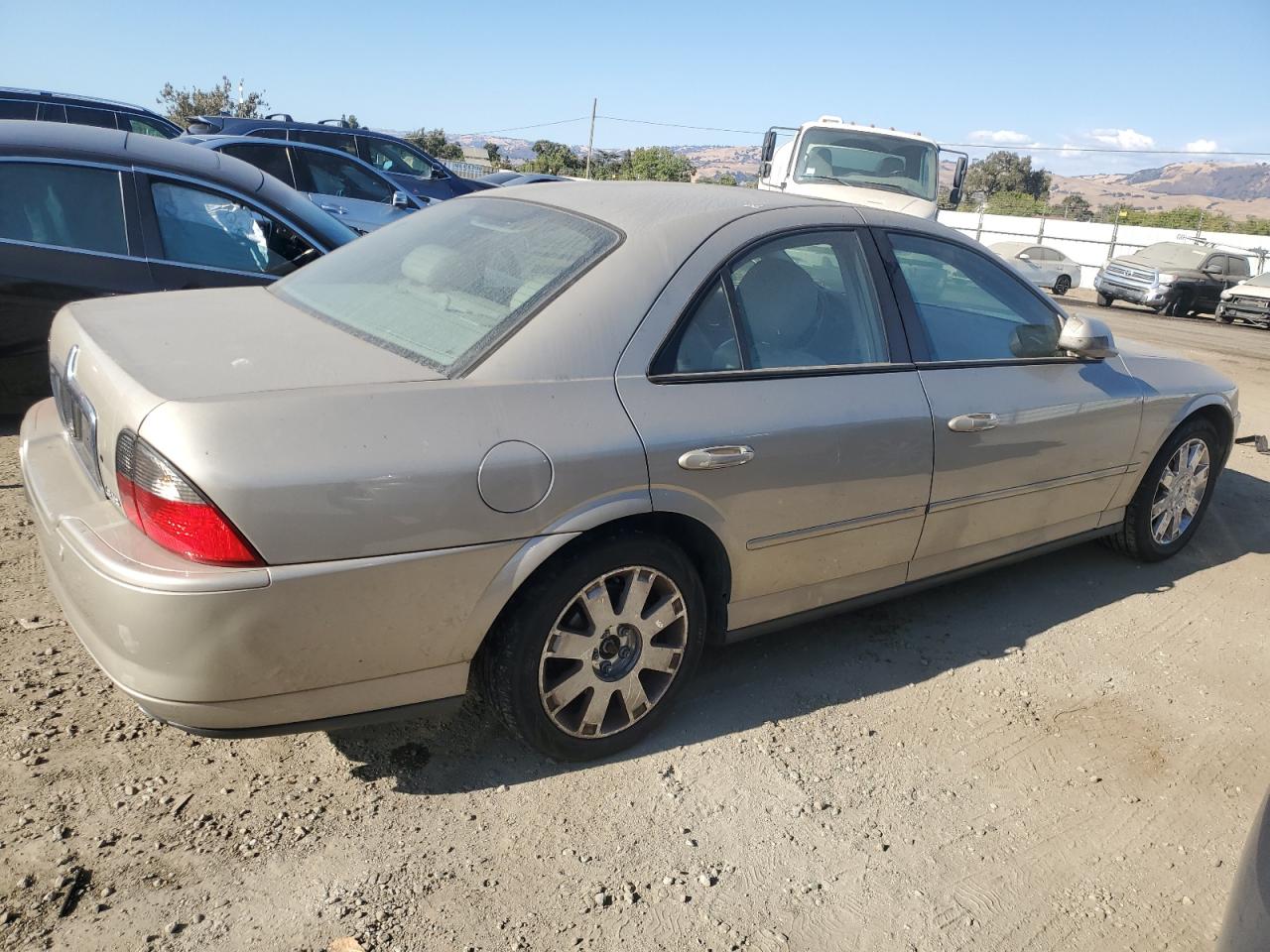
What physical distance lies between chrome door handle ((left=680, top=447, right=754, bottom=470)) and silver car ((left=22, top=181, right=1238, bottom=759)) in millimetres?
10

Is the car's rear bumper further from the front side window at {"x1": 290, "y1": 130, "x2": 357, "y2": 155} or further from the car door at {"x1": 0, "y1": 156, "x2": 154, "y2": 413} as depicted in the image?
the front side window at {"x1": 290, "y1": 130, "x2": 357, "y2": 155}

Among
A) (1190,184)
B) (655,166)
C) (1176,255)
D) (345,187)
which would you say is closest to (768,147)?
(345,187)

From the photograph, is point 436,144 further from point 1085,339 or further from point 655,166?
point 1085,339

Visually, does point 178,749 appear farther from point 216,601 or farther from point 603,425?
point 603,425

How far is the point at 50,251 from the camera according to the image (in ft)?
16.1

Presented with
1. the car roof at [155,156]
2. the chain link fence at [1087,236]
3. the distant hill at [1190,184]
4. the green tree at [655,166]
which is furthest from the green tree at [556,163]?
the distant hill at [1190,184]

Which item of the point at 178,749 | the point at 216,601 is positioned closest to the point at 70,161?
the point at 178,749

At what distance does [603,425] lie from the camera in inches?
105

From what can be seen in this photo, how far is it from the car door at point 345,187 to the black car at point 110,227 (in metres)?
4.65

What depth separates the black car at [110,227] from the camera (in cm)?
487

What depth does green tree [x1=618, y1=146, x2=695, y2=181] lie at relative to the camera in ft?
156

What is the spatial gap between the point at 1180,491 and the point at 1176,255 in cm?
2234

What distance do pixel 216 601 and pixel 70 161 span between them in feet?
12.7

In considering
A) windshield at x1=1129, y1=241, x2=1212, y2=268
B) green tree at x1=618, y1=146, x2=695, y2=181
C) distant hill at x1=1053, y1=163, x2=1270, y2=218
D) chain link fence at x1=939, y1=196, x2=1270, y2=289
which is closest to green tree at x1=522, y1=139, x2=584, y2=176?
green tree at x1=618, y1=146, x2=695, y2=181
